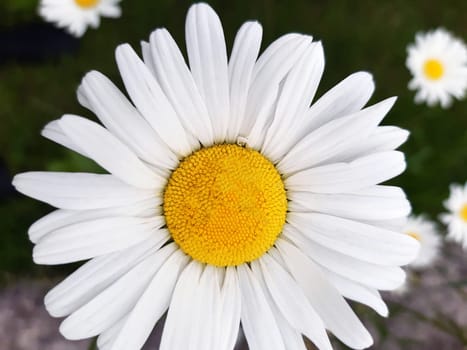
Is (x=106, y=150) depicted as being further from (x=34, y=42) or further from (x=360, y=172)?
(x=34, y=42)

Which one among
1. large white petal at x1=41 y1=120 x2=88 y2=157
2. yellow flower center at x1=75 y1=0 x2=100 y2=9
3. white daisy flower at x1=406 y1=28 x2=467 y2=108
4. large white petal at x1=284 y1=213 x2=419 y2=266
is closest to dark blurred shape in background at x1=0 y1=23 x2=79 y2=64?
yellow flower center at x1=75 y1=0 x2=100 y2=9

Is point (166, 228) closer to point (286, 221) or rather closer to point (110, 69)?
point (286, 221)

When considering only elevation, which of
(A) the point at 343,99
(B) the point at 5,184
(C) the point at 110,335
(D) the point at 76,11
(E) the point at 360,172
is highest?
(D) the point at 76,11

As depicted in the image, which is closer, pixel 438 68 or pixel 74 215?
pixel 74 215

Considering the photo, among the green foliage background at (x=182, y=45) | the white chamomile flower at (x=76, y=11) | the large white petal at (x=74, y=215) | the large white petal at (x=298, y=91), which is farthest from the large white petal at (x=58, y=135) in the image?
the green foliage background at (x=182, y=45)

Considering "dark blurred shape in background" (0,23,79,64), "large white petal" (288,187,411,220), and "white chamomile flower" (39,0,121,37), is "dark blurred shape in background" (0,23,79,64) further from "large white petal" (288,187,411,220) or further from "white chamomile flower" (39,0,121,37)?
"large white petal" (288,187,411,220)

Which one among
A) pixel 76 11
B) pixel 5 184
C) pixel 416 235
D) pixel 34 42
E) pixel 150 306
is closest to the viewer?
pixel 150 306

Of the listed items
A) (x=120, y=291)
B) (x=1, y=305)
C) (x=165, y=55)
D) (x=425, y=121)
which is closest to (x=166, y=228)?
(x=120, y=291)

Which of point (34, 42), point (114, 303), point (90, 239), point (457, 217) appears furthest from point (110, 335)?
point (34, 42)
